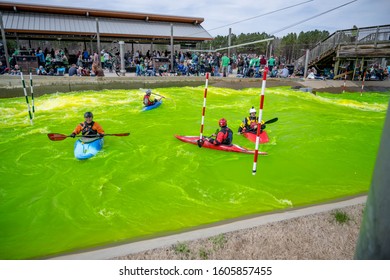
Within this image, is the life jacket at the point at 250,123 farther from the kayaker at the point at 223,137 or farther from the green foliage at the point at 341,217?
the green foliage at the point at 341,217

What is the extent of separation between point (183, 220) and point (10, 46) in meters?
26.1

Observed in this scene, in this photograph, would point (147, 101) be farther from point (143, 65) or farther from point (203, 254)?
point (203, 254)

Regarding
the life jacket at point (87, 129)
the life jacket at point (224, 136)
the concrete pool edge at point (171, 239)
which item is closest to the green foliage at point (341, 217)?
the concrete pool edge at point (171, 239)

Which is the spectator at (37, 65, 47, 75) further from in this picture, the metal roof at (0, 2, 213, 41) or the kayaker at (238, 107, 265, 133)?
the kayaker at (238, 107, 265, 133)

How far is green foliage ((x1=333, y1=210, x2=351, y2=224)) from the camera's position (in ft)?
13.2

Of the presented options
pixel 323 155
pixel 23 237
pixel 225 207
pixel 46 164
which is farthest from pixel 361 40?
pixel 23 237

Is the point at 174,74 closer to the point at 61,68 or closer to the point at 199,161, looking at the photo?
the point at 61,68

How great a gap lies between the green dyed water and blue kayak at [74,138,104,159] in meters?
0.21

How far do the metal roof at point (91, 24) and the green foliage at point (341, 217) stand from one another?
20996 millimetres

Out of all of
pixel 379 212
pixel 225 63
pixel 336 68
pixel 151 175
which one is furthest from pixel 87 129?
pixel 336 68

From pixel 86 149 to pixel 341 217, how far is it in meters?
6.45

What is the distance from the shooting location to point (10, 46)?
918 inches

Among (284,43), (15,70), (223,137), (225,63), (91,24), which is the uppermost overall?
(284,43)

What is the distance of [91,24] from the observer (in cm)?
2164
